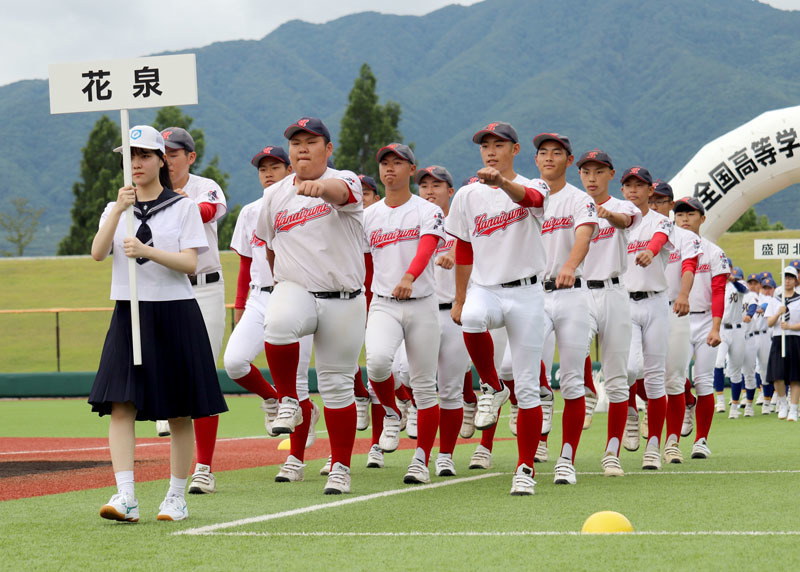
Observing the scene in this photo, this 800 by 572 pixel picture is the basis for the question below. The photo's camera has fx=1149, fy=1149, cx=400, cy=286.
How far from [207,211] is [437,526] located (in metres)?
3.31

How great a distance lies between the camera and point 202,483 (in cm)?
802

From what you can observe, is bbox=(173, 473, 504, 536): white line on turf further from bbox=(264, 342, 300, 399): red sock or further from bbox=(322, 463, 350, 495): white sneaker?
bbox=(264, 342, 300, 399): red sock

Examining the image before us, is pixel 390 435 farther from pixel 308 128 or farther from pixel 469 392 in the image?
pixel 308 128

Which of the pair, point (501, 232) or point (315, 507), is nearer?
point (315, 507)

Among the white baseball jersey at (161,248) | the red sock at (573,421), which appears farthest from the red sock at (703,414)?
the white baseball jersey at (161,248)

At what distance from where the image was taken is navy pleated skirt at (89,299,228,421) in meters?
6.05

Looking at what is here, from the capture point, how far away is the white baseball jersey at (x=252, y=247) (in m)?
9.46

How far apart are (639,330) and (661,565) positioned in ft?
17.4

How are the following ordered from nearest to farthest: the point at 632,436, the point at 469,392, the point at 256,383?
the point at 256,383, the point at 469,392, the point at 632,436

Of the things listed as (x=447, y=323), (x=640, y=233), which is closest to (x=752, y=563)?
(x=447, y=323)

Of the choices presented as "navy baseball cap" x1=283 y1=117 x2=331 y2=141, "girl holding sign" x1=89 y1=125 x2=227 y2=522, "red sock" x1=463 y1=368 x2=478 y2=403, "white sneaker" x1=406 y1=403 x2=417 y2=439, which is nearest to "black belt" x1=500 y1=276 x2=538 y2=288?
"navy baseball cap" x1=283 y1=117 x2=331 y2=141

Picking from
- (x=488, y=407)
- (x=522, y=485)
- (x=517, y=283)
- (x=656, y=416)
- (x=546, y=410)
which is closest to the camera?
(x=522, y=485)

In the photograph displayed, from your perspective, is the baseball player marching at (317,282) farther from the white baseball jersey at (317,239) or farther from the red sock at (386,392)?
the red sock at (386,392)

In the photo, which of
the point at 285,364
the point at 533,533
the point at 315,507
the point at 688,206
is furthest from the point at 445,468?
the point at 688,206
